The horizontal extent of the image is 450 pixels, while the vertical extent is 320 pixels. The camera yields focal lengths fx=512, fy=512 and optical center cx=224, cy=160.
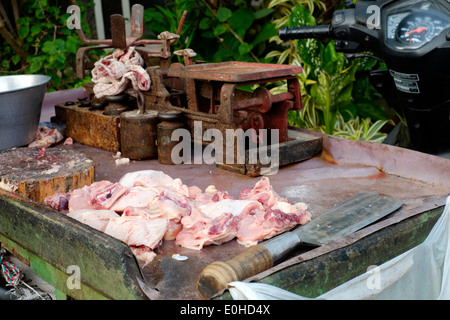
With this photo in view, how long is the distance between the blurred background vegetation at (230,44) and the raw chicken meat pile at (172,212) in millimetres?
2966

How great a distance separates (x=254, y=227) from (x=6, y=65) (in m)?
5.16

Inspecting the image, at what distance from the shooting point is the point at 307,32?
311 cm

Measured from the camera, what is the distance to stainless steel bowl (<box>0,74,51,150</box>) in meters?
3.17

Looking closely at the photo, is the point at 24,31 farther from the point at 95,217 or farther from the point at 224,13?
the point at 95,217

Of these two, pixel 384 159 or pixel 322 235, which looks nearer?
pixel 322 235

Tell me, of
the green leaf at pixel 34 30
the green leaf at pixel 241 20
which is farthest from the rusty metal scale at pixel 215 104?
the green leaf at pixel 34 30

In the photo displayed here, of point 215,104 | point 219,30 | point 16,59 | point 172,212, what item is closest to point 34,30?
point 16,59

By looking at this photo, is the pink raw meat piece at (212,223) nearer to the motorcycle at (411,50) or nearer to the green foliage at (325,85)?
the motorcycle at (411,50)

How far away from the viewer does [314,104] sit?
18.0 ft

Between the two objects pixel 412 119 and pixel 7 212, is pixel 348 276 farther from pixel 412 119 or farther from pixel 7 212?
pixel 7 212

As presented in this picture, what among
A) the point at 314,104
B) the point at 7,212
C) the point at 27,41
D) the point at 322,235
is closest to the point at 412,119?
the point at 322,235

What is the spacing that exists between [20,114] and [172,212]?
1546mm

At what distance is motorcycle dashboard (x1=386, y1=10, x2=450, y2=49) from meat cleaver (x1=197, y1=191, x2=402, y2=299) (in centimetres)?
78

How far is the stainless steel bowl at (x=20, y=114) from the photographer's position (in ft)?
10.4
